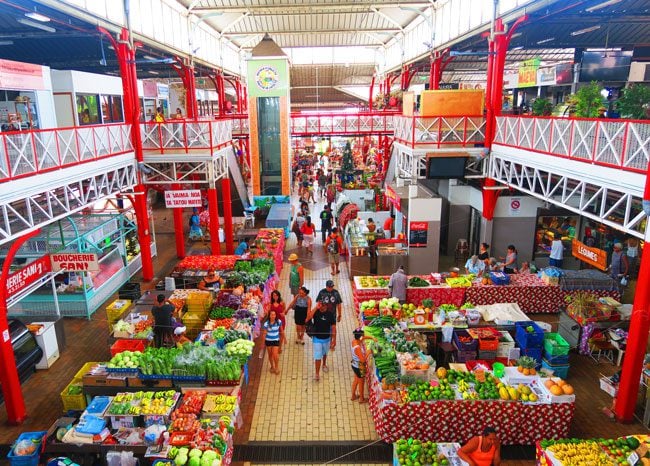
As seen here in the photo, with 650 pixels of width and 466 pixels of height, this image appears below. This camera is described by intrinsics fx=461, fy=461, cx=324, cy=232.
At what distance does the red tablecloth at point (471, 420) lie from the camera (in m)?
7.59

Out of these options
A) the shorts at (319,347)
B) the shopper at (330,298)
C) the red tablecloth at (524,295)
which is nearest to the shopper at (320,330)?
the shorts at (319,347)

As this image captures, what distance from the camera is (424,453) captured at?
678 cm

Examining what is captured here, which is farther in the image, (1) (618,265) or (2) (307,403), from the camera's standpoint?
(1) (618,265)

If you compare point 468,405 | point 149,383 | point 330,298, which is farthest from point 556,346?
point 149,383

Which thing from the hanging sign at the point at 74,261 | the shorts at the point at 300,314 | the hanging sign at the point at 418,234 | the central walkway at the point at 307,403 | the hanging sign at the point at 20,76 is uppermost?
the hanging sign at the point at 20,76

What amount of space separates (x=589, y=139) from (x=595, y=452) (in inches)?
242

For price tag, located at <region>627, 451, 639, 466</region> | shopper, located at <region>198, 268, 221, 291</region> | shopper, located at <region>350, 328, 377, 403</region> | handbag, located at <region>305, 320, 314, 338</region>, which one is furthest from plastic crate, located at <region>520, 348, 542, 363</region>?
shopper, located at <region>198, 268, 221, 291</region>

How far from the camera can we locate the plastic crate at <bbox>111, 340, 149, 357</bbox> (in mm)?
9508

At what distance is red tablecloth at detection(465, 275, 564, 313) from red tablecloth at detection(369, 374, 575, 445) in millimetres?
4855

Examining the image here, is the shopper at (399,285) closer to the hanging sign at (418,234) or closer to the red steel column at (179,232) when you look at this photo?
the hanging sign at (418,234)

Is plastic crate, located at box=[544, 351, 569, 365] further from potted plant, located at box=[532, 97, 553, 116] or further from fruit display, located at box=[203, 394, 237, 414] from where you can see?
potted plant, located at box=[532, 97, 553, 116]

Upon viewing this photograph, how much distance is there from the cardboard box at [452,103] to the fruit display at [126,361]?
437 inches

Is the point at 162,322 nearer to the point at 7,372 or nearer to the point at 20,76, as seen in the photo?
the point at 7,372

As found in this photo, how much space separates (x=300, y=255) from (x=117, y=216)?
6743mm
